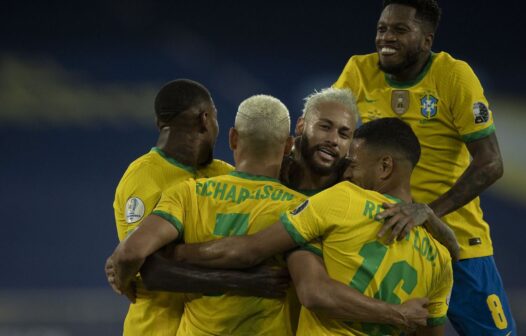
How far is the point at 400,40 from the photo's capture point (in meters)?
3.62

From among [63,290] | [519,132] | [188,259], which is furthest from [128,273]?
[519,132]

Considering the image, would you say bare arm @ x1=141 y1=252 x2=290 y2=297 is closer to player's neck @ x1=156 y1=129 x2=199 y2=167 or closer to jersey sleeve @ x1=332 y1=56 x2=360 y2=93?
player's neck @ x1=156 y1=129 x2=199 y2=167

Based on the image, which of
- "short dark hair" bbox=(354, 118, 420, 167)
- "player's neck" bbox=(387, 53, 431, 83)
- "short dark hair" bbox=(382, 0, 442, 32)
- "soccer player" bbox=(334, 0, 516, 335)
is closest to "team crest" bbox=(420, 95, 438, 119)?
"soccer player" bbox=(334, 0, 516, 335)

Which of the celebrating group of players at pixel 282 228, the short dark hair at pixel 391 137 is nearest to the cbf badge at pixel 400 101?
the celebrating group of players at pixel 282 228

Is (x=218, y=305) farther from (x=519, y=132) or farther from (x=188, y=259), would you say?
(x=519, y=132)

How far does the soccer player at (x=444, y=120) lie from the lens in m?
3.58

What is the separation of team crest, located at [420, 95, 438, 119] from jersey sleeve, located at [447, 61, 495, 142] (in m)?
0.08

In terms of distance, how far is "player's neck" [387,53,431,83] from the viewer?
3.68 metres

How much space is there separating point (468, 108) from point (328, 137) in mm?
800

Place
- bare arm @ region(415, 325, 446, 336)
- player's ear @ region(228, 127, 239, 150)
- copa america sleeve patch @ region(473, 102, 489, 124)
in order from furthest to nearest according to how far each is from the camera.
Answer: copa america sleeve patch @ region(473, 102, 489, 124) → player's ear @ region(228, 127, 239, 150) → bare arm @ region(415, 325, 446, 336)

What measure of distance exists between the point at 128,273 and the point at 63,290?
4.18 m

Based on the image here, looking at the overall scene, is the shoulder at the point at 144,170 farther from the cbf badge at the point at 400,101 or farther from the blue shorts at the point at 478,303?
the blue shorts at the point at 478,303

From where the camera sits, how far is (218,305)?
2.69 metres

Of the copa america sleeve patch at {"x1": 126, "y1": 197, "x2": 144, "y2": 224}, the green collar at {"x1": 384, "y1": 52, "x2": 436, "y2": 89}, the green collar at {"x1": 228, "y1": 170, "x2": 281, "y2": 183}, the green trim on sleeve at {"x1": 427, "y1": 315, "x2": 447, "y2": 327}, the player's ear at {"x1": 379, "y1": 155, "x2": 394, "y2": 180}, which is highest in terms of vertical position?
the green collar at {"x1": 384, "y1": 52, "x2": 436, "y2": 89}
